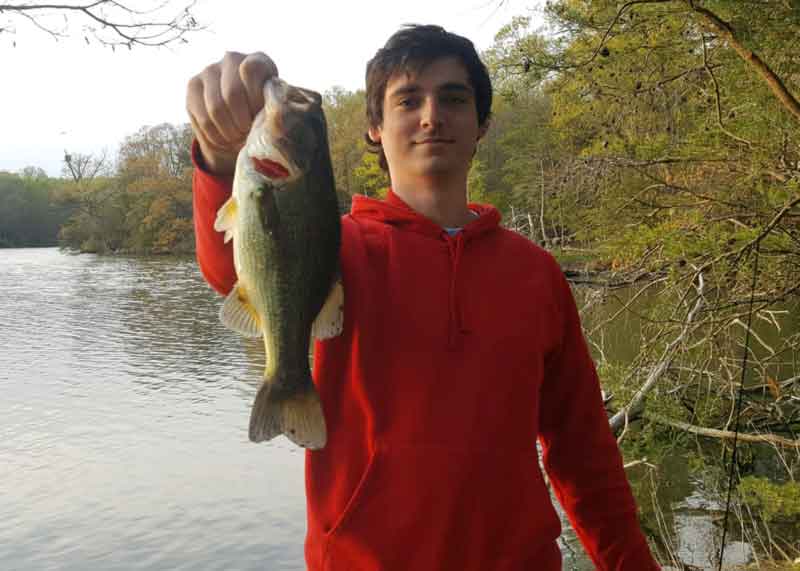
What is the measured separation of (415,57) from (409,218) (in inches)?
17.4

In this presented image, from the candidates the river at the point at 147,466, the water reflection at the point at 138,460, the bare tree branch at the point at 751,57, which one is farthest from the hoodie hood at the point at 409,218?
the water reflection at the point at 138,460

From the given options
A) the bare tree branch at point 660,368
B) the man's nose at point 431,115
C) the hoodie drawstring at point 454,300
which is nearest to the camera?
the hoodie drawstring at point 454,300

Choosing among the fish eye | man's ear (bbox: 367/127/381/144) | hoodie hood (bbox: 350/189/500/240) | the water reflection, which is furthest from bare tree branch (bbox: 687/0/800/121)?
the water reflection

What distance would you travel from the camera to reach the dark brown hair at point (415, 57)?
189 centimetres

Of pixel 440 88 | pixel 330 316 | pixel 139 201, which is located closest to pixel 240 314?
pixel 330 316

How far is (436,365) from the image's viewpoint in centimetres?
162

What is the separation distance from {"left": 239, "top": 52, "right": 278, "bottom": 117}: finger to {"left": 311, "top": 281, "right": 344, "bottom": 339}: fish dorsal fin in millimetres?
414

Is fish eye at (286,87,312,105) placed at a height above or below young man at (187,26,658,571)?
above

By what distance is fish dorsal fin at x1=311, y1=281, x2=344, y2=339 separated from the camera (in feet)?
4.97

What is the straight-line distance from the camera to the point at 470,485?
1570 mm

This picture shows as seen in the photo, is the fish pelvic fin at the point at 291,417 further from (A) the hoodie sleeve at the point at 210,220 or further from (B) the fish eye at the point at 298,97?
(B) the fish eye at the point at 298,97

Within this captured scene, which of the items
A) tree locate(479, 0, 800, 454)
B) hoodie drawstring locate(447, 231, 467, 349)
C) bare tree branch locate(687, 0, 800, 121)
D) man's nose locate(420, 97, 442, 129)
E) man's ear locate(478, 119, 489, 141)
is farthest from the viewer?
tree locate(479, 0, 800, 454)

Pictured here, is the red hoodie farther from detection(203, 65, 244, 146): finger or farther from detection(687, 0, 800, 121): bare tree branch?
detection(687, 0, 800, 121): bare tree branch

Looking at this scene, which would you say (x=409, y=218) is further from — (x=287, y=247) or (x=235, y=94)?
(x=235, y=94)
